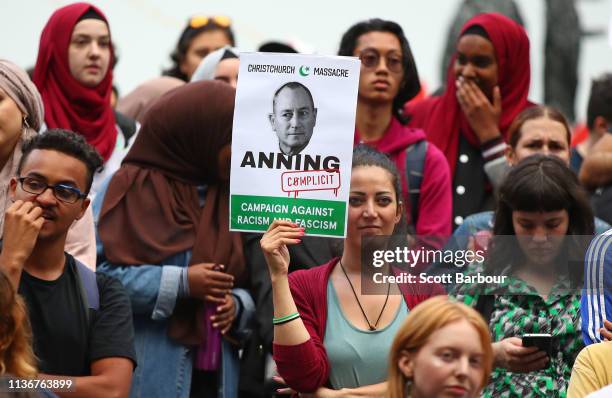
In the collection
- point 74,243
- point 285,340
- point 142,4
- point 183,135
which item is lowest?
point 285,340

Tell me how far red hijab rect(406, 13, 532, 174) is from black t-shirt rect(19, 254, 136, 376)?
9.15 ft

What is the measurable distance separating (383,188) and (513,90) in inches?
94.1

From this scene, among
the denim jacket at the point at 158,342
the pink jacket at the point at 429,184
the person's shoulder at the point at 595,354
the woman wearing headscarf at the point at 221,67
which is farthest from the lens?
the woman wearing headscarf at the point at 221,67

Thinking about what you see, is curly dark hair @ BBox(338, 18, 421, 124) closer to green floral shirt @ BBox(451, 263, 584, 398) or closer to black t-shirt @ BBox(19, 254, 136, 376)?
green floral shirt @ BBox(451, 263, 584, 398)

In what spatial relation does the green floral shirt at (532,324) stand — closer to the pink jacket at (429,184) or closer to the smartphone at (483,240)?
the smartphone at (483,240)

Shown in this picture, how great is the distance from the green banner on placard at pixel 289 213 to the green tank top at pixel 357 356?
43 cm

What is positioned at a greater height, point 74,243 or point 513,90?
point 513,90

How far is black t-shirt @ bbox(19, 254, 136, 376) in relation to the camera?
650 centimetres

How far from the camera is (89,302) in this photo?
21.8 ft

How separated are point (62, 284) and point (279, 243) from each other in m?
0.90

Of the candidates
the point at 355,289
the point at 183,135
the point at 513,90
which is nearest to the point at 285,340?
the point at 355,289

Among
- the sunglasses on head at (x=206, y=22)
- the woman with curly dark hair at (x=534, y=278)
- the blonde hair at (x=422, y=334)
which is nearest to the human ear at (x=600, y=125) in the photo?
the woman with curly dark hair at (x=534, y=278)

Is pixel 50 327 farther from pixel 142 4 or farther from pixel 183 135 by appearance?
pixel 142 4

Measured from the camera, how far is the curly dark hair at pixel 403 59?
8.76 metres
